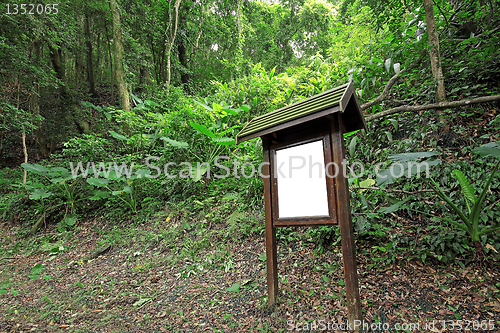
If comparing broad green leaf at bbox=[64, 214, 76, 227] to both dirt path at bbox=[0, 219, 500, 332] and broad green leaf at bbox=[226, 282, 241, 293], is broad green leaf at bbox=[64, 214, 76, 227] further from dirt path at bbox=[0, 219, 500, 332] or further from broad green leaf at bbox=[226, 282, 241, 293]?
broad green leaf at bbox=[226, 282, 241, 293]

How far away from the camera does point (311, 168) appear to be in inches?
78.7

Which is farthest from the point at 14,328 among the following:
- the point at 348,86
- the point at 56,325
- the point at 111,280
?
the point at 348,86

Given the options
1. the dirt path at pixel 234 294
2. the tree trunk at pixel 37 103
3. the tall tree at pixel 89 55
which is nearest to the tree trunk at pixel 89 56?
the tall tree at pixel 89 55

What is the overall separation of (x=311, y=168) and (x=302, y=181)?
0.47 feet

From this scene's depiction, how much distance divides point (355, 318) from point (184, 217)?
3.29 m

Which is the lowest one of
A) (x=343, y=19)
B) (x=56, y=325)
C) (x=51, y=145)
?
(x=56, y=325)

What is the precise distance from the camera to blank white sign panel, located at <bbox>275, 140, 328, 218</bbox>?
1.92 metres

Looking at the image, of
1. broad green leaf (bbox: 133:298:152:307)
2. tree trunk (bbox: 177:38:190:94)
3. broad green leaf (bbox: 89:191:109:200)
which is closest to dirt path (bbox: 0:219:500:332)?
broad green leaf (bbox: 133:298:152:307)

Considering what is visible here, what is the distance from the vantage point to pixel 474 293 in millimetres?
1875

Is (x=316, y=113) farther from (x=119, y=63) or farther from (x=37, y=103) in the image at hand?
(x=37, y=103)

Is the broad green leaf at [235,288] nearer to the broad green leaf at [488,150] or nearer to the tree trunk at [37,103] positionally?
the broad green leaf at [488,150]

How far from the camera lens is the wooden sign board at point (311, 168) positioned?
1.74 meters

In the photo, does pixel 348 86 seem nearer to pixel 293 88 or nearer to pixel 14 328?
pixel 293 88

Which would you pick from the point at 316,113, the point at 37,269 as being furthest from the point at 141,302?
the point at 316,113
